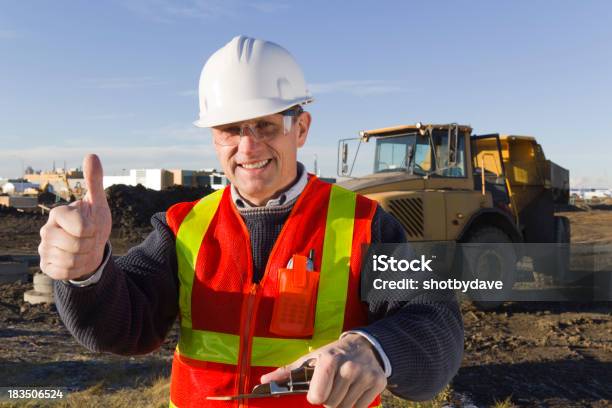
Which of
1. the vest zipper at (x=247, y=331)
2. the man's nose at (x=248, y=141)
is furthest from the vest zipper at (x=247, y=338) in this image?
the man's nose at (x=248, y=141)

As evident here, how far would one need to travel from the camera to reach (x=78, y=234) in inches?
56.6

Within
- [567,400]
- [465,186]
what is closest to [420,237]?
[465,186]

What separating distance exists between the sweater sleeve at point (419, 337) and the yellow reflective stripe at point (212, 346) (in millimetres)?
432

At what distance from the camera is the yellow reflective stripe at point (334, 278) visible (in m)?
1.87

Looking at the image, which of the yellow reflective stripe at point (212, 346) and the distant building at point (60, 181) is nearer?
the yellow reflective stripe at point (212, 346)

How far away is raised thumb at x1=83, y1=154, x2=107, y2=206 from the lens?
151cm

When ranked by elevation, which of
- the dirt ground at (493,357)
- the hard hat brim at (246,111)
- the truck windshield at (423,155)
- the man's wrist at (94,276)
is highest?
the truck windshield at (423,155)

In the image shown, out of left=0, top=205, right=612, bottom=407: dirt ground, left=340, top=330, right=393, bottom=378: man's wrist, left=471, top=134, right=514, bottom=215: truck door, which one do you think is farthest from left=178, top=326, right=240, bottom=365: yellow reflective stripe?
left=471, top=134, right=514, bottom=215: truck door

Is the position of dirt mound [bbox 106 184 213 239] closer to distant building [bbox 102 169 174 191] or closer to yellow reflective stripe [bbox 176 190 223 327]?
distant building [bbox 102 169 174 191]

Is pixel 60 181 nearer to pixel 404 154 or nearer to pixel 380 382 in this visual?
pixel 404 154

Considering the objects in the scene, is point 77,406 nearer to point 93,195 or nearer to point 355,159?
point 93,195

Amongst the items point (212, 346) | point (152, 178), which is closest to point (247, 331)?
point (212, 346)

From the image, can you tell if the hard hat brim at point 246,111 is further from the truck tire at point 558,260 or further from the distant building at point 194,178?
the distant building at point 194,178

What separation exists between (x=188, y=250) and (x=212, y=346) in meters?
0.32
